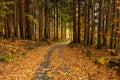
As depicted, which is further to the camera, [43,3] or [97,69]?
[43,3]

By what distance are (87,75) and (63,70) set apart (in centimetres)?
171

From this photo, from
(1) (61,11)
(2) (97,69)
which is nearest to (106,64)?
(2) (97,69)

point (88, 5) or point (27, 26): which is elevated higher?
point (88, 5)

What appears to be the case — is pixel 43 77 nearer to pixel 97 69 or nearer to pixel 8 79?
pixel 8 79

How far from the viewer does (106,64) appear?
17.2 m

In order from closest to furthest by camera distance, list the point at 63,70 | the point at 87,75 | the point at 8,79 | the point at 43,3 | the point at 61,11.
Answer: the point at 8,79 → the point at 87,75 → the point at 63,70 → the point at 43,3 → the point at 61,11

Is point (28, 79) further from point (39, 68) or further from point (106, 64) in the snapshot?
point (106, 64)

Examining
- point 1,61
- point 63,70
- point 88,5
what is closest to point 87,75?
point 63,70

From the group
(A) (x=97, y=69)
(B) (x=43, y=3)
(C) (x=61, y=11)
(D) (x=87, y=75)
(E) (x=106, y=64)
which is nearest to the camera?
(D) (x=87, y=75)

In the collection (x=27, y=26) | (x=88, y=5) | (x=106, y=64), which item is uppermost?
(x=88, y=5)

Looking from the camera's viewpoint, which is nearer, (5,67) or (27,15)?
(5,67)

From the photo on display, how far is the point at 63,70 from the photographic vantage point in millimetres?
14266

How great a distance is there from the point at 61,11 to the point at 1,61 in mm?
34726

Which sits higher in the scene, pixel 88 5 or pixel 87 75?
pixel 88 5
